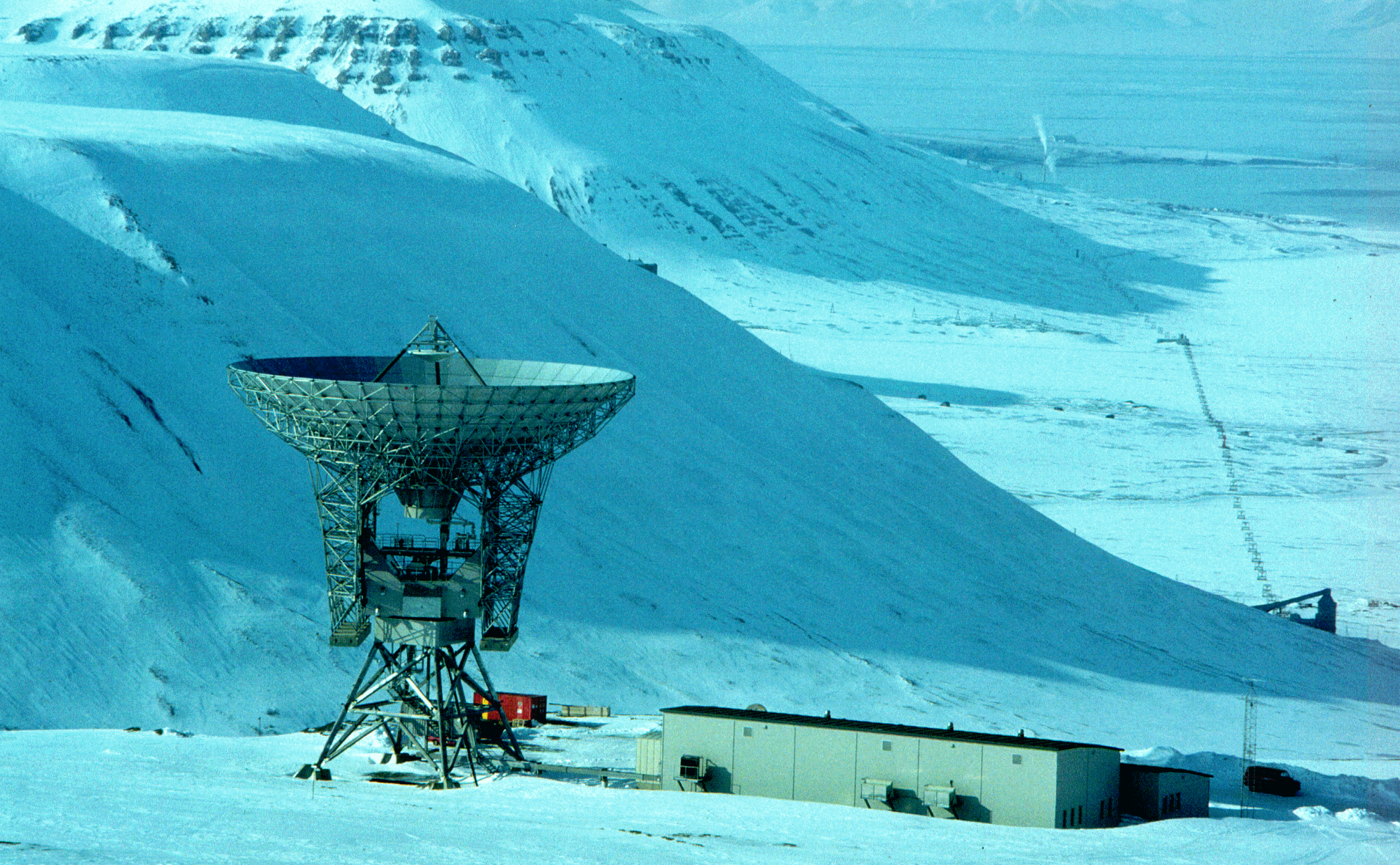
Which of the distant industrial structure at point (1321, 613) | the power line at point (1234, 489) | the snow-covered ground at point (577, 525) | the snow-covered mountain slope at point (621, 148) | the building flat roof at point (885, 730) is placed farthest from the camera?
the snow-covered mountain slope at point (621, 148)

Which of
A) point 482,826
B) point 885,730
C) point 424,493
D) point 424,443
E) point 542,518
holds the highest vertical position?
point 424,443

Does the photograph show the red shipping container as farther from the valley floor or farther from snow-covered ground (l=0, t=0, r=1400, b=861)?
the valley floor

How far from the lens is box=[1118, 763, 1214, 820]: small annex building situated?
3922cm

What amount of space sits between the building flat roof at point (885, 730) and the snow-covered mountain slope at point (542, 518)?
41.6 ft

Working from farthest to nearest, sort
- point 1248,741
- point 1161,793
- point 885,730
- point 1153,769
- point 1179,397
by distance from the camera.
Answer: point 1179,397
point 1248,741
point 1153,769
point 1161,793
point 885,730

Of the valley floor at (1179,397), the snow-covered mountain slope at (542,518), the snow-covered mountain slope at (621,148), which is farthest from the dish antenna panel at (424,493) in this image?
the snow-covered mountain slope at (621,148)

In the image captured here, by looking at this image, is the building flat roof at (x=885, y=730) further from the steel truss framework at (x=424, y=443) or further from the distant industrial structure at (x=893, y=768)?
the steel truss framework at (x=424, y=443)

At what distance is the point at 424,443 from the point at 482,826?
8758 mm

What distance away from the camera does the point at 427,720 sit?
41312 mm

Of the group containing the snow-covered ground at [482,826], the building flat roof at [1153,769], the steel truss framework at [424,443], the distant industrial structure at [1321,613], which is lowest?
the snow-covered ground at [482,826]

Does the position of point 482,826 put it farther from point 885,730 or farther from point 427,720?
point 885,730

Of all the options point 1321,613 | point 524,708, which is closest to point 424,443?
point 524,708

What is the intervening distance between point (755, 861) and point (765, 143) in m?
168

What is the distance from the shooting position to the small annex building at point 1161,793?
129 ft
